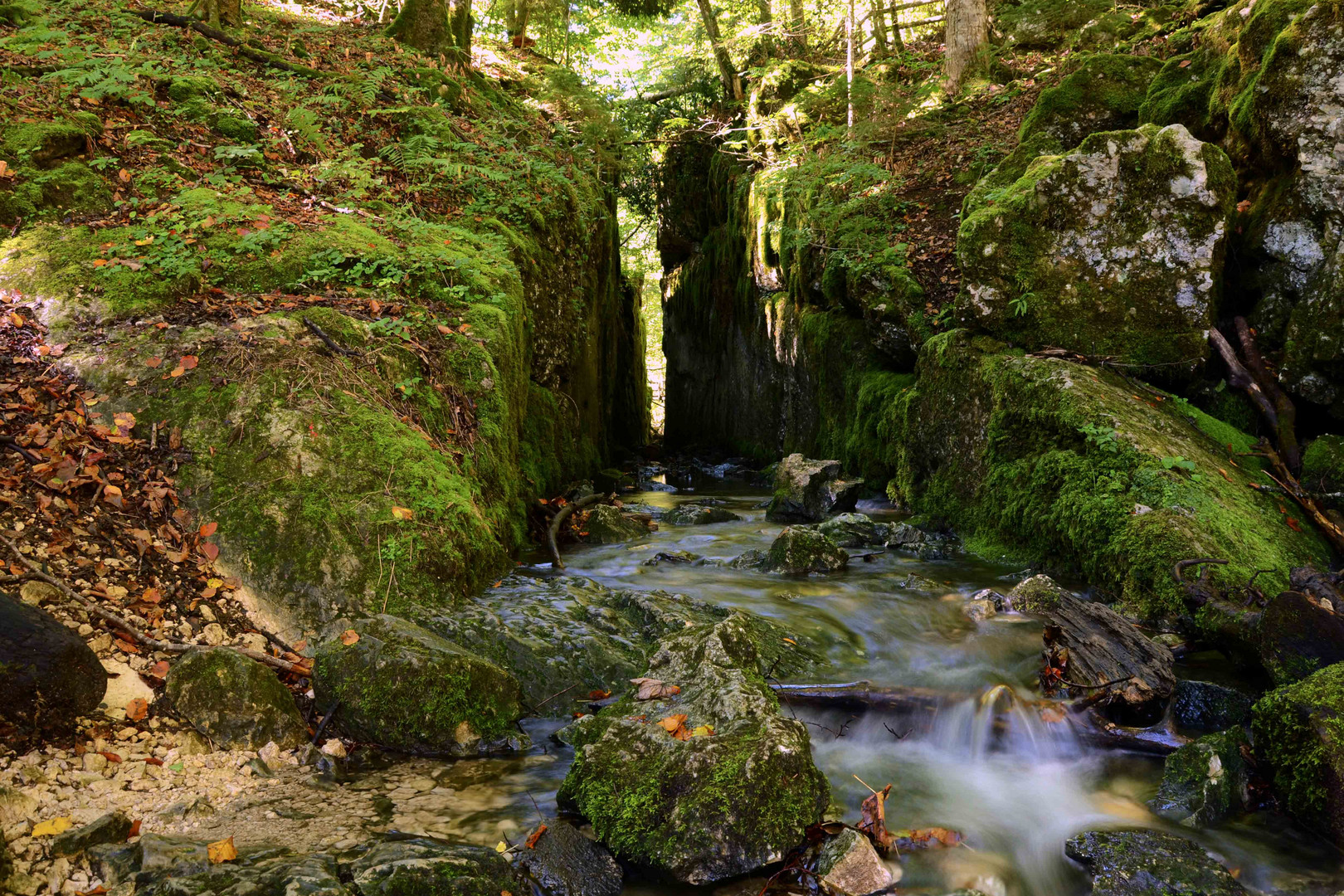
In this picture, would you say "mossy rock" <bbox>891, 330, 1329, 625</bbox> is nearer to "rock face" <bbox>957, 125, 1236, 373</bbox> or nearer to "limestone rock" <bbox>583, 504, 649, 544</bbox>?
"rock face" <bbox>957, 125, 1236, 373</bbox>

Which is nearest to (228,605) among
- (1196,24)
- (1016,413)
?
(1016,413)

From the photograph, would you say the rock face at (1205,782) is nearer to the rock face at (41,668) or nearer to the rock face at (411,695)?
the rock face at (411,695)

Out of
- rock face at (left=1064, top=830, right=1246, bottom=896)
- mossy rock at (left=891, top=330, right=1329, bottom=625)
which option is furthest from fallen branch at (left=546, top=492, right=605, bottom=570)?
rock face at (left=1064, top=830, right=1246, bottom=896)

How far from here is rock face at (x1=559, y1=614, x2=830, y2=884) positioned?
2783 mm

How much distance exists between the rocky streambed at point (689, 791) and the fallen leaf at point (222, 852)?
0.04 feet

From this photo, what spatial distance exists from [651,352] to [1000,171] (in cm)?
3359

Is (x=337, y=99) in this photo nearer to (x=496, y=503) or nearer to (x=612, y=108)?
(x=496, y=503)

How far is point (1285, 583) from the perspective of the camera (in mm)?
4734

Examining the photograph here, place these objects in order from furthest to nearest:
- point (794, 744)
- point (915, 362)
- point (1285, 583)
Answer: point (915, 362), point (1285, 583), point (794, 744)

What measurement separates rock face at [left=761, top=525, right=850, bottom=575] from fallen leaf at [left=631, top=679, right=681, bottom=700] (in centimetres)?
315

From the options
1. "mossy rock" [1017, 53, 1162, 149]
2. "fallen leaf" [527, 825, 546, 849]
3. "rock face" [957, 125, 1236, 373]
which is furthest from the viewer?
"mossy rock" [1017, 53, 1162, 149]

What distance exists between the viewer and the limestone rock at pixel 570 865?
277 centimetres

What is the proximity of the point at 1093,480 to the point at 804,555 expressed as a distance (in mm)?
2409

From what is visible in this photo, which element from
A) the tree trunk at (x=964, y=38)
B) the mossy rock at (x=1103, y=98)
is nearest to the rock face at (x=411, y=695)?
the mossy rock at (x=1103, y=98)
